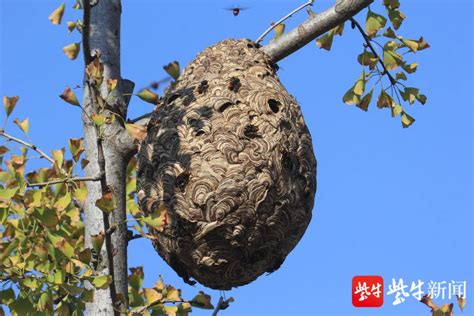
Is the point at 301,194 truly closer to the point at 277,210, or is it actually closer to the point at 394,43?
the point at 277,210

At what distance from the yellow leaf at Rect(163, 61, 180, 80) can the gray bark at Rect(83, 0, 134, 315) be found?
0.35 m

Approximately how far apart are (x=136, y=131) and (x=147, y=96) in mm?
260

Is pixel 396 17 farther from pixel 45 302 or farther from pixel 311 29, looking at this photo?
pixel 45 302

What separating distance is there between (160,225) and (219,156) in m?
0.48

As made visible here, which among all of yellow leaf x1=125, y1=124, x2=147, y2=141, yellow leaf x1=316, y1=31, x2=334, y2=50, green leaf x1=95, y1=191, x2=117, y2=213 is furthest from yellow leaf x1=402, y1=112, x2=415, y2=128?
green leaf x1=95, y1=191, x2=117, y2=213

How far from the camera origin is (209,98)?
198 inches

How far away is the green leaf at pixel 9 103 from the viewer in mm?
5406

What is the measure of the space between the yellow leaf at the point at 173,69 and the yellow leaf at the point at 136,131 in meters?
0.36

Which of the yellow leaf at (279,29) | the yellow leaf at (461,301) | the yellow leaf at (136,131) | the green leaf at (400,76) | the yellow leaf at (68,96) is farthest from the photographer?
the green leaf at (400,76)

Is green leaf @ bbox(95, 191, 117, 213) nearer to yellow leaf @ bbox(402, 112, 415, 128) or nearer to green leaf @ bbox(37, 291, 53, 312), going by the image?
green leaf @ bbox(37, 291, 53, 312)

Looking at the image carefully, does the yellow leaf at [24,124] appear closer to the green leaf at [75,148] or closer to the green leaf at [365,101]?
the green leaf at [75,148]

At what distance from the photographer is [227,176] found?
4.87 meters

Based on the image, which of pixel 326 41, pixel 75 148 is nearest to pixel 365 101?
pixel 326 41

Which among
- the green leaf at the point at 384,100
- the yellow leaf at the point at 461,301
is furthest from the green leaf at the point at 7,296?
the green leaf at the point at 384,100
